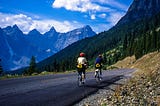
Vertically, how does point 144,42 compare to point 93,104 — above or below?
above

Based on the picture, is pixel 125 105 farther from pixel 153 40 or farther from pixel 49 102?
pixel 153 40

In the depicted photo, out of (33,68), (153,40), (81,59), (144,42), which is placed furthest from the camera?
(144,42)

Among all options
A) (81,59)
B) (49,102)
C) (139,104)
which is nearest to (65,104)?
(49,102)

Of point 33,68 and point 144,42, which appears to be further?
point 144,42

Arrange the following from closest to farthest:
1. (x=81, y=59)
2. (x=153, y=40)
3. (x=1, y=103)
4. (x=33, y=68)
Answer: (x=1, y=103), (x=81, y=59), (x=33, y=68), (x=153, y=40)

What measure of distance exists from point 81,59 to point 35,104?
1232 centimetres

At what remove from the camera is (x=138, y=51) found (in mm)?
183000

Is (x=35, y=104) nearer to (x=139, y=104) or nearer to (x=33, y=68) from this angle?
(x=139, y=104)

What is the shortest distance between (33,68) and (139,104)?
113 metres

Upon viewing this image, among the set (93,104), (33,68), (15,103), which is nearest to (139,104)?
(93,104)

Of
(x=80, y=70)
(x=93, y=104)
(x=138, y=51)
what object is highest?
(x=138, y=51)

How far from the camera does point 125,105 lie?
53.2ft

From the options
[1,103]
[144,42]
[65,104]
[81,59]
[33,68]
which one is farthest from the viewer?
[144,42]

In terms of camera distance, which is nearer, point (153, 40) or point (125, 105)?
point (125, 105)
